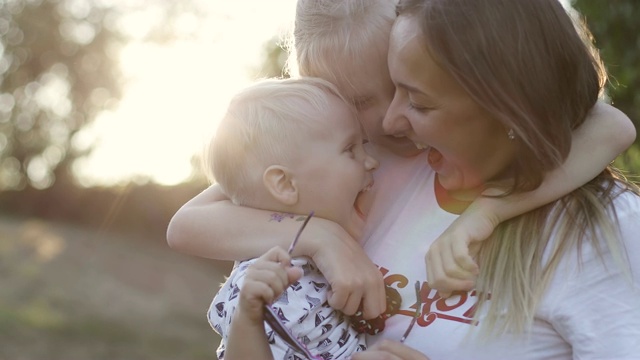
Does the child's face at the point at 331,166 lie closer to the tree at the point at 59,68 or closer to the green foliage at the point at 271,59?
the green foliage at the point at 271,59

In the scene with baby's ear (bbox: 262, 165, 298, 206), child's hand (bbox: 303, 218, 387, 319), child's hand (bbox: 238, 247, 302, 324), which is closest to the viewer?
child's hand (bbox: 238, 247, 302, 324)

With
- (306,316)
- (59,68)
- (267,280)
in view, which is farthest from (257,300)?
(59,68)

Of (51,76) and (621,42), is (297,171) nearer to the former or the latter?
(621,42)

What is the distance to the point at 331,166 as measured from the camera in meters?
2.34

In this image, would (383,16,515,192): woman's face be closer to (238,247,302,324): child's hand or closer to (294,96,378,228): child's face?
(294,96,378,228): child's face

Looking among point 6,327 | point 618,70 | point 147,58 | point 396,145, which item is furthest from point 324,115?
point 147,58

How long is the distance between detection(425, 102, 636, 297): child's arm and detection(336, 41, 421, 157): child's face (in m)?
0.35

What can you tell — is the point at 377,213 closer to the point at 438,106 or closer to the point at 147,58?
the point at 438,106

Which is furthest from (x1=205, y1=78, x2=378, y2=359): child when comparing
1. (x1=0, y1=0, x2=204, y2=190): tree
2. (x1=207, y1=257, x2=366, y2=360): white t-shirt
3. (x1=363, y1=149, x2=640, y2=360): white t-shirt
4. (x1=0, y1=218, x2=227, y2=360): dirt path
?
(x1=0, y1=0, x2=204, y2=190): tree

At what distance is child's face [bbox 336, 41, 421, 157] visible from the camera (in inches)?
92.9

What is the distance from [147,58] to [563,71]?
1477cm

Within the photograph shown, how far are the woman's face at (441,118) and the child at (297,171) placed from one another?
17cm

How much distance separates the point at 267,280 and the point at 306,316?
281 mm

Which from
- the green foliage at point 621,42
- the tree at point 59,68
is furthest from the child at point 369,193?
the tree at point 59,68
